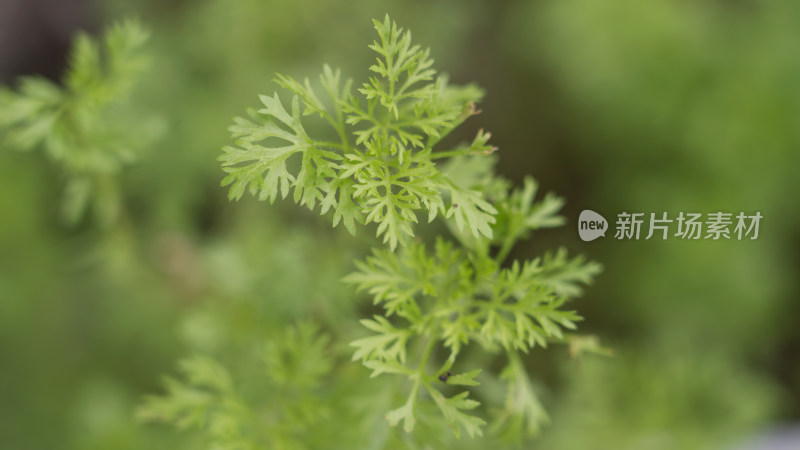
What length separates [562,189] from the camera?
338 centimetres

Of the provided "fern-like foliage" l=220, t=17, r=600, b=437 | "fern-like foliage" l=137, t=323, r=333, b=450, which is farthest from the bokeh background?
"fern-like foliage" l=220, t=17, r=600, b=437

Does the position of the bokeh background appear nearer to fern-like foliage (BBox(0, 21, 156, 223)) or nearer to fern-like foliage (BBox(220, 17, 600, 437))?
fern-like foliage (BBox(0, 21, 156, 223))

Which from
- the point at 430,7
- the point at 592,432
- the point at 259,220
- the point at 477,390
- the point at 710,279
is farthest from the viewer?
the point at 430,7

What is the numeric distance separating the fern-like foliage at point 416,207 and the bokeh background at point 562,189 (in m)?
1.26

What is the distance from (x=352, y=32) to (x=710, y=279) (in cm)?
198

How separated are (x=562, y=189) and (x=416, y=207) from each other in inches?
92.2

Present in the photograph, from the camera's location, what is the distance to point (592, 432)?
99.9 inches

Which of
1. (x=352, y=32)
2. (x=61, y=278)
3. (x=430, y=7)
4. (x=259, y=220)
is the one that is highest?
(x=430, y=7)

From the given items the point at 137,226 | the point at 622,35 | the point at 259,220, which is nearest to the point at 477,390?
the point at 259,220

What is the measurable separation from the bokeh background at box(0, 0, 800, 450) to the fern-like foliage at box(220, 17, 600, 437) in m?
1.26

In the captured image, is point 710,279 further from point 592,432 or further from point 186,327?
point 186,327

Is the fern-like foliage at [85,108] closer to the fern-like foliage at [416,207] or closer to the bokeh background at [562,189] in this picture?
the fern-like foliage at [416,207]

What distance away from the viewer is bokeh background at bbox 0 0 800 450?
276 cm

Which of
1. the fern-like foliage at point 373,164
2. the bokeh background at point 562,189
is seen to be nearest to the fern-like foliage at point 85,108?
the fern-like foliage at point 373,164
